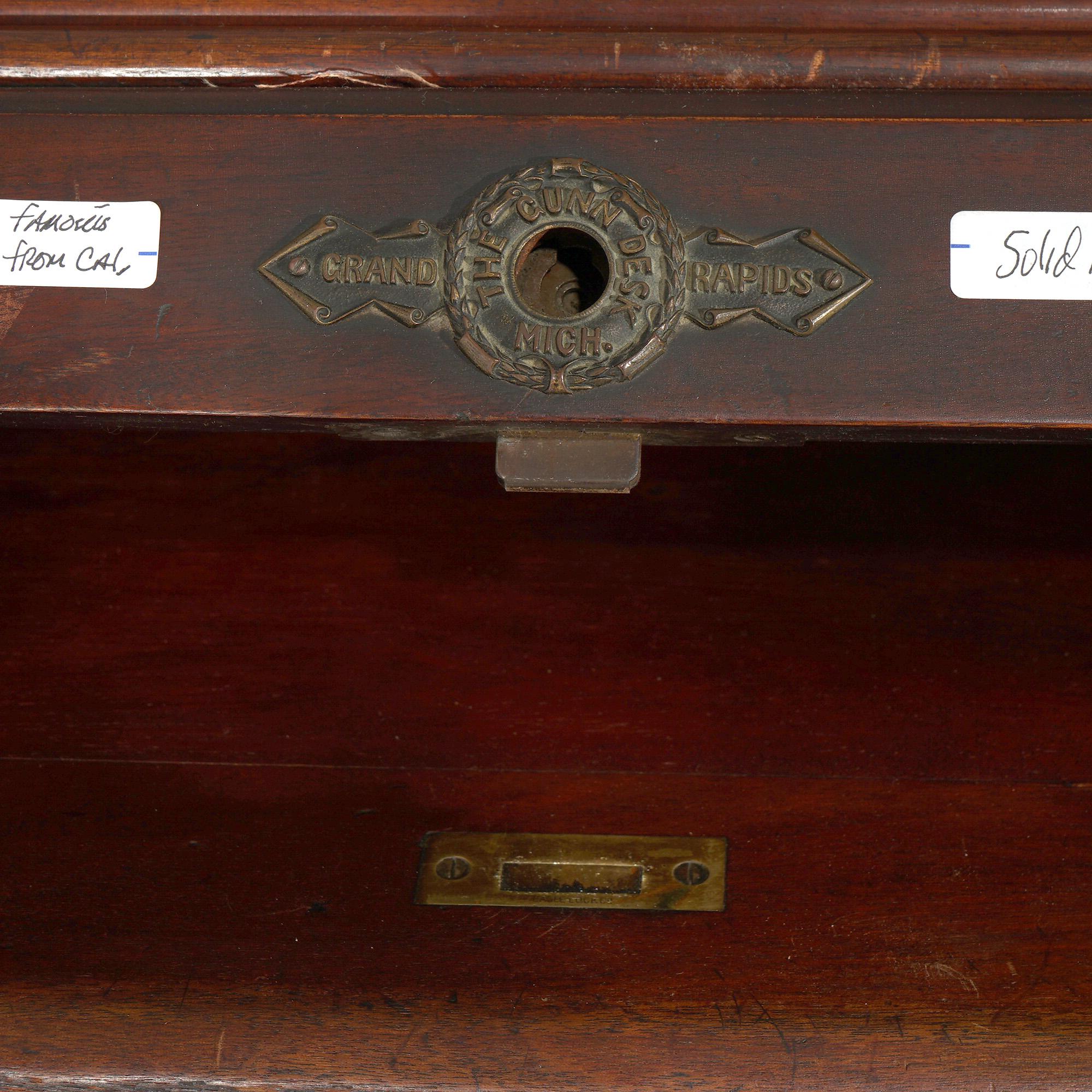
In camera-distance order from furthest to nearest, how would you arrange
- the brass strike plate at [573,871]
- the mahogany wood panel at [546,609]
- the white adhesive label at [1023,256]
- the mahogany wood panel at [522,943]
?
1. the mahogany wood panel at [546,609]
2. the brass strike plate at [573,871]
3. the mahogany wood panel at [522,943]
4. the white adhesive label at [1023,256]

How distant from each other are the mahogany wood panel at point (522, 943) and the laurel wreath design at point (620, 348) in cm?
43

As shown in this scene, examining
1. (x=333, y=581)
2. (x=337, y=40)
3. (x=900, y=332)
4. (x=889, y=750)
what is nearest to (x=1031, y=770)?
(x=889, y=750)

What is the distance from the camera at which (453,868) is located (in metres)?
0.94

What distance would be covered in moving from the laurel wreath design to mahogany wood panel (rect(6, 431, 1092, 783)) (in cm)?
48

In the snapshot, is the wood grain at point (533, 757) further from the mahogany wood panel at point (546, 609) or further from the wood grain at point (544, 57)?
the wood grain at point (544, 57)

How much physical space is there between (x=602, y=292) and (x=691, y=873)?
480 mm

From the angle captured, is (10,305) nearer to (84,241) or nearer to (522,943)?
(84,241)

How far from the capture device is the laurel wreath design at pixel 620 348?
0.68 m

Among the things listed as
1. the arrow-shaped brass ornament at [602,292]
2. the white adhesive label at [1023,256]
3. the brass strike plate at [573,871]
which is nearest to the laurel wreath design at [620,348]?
the arrow-shaped brass ornament at [602,292]

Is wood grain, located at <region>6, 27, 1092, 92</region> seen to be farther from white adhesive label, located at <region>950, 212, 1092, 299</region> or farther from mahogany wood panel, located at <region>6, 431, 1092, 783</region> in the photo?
mahogany wood panel, located at <region>6, 431, 1092, 783</region>

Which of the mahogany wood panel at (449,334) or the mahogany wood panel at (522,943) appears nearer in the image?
the mahogany wood panel at (449,334)

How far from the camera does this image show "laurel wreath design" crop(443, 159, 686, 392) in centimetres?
68

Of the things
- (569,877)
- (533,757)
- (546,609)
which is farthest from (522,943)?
(546,609)

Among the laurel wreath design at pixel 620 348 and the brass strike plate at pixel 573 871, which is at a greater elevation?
the laurel wreath design at pixel 620 348
